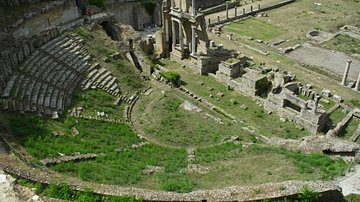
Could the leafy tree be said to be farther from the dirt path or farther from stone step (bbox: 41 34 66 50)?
the dirt path

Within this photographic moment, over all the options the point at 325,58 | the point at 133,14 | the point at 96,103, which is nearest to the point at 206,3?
the point at 133,14

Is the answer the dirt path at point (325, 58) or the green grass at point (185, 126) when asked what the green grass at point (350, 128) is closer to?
the green grass at point (185, 126)

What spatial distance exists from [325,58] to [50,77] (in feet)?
76.5

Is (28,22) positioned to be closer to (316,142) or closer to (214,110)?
(214,110)

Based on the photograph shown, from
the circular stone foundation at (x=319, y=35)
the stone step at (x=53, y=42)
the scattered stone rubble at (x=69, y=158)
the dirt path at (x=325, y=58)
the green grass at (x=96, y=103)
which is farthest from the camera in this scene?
the circular stone foundation at (x=319, y=35)

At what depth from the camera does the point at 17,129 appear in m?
16.4

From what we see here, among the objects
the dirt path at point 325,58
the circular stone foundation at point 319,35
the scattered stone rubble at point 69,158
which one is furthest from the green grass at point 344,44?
the scattered stone rubble at point 69,158

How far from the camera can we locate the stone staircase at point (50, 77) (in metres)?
19.0

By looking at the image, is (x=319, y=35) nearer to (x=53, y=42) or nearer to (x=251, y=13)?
(x=251, y=13)

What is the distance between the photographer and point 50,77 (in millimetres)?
22000

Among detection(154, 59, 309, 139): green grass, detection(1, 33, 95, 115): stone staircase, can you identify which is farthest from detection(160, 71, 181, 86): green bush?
detection(1, 33, 95, 115): stone staircase

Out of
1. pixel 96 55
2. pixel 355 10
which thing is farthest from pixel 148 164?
pixel 355 10

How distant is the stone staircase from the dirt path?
57.4ft

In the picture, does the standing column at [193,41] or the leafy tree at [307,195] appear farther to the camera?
the standing column at [193,41]
